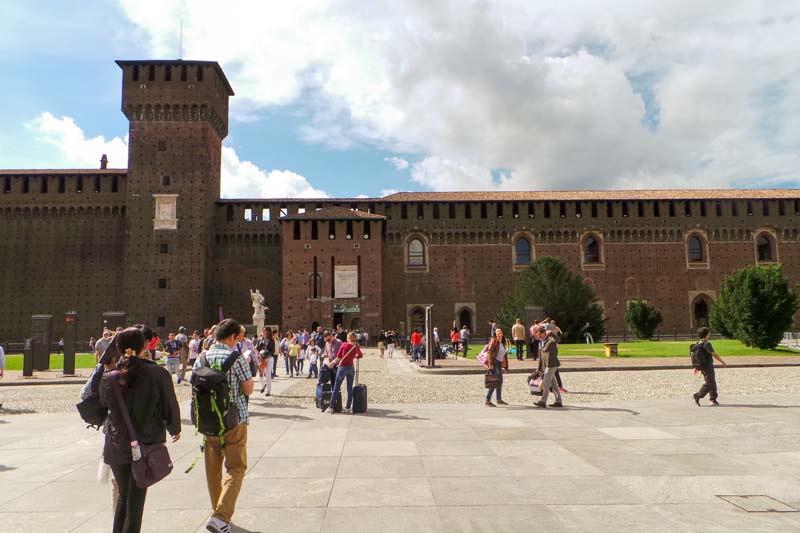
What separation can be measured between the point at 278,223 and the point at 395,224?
7.97 metres

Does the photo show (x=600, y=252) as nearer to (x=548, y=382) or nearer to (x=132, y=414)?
(x=548, y=382)

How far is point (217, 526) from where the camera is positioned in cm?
341

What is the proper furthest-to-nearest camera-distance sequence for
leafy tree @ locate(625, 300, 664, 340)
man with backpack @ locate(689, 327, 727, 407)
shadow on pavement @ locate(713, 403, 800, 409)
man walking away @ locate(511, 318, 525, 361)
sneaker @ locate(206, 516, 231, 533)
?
leafy tree @ locate(625, 300, 664, 340), man walking away @ locate(511, 318, 525, 361), man with backpack @ locate(689, 327, 727, 407), shadow on pavement @ locate(713, 403, 800, 409), sneaker @ locate(206, 516, 231, 533)

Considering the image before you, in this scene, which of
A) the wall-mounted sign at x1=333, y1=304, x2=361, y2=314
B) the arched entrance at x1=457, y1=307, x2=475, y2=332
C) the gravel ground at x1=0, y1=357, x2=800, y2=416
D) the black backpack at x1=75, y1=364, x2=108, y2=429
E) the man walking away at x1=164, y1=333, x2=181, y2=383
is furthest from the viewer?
the arched entrance at x1=457, y1=307, x2=475, y2=332

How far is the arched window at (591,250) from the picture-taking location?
38500mm

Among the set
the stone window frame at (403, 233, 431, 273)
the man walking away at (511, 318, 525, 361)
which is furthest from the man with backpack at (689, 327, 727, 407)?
the stone window frame at (403, 233, 431, 273)

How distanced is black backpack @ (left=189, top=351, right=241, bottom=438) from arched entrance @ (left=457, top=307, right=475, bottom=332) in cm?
3440

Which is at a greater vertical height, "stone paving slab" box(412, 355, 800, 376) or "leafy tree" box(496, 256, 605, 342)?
"leafy tree" box(496, 256, 605, 342)

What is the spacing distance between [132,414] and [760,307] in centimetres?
2358

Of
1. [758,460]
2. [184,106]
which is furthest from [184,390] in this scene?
[184,106]

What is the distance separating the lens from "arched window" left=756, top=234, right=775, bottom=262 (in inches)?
1510

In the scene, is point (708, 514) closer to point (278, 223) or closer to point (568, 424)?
point (568, 424)

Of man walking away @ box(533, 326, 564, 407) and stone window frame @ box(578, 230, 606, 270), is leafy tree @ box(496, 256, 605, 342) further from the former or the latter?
man walking away @ box(533, 326, 564, 407)

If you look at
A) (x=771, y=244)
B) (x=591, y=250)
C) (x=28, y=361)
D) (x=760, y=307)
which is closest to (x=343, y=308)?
(x=591, y=250)
